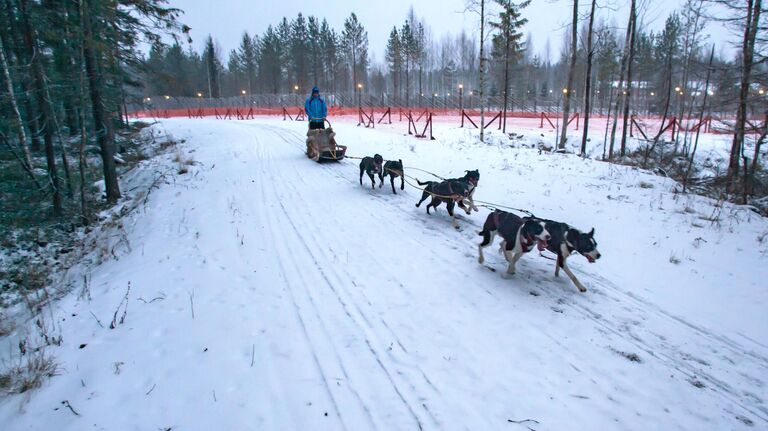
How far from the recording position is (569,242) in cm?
505

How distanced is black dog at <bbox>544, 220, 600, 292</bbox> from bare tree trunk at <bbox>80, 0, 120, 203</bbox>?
36.5 ft

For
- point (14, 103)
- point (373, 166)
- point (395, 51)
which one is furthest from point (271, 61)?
point (373, 166)

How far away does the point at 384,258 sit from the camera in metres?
6.17

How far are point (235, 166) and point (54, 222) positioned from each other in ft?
17.0

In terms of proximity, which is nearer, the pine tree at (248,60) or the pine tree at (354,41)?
the pine tree at (354,41)

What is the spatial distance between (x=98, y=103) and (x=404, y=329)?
1127cm

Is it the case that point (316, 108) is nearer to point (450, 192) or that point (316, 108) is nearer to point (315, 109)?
point (315, 109)

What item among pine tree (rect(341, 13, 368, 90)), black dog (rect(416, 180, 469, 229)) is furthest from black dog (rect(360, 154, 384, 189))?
pine tree (rect(341, 13, 368, 90))

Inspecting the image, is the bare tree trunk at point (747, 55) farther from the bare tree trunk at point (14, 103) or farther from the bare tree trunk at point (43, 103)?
the bare tree trunk at point (14, 103)

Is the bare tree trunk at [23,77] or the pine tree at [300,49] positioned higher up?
the pine tree at [300,49]

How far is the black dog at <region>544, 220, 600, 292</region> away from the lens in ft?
16.2

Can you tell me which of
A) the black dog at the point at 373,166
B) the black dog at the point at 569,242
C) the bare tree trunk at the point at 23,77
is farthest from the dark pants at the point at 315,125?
the black dog at the point at 569,242

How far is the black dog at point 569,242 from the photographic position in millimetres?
4941

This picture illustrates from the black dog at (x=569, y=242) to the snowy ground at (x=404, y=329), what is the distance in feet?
1.73
